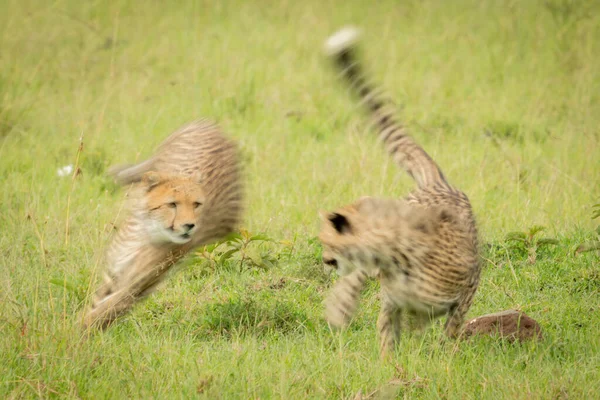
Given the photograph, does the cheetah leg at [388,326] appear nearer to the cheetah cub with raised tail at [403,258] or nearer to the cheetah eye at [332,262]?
the cheetah cub with raised tail at [403,258]

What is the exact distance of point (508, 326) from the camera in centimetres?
404

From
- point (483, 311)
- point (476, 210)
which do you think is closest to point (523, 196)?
point (476, 210)

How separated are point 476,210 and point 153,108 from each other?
3.19 m

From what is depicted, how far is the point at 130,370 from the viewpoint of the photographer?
3566mm

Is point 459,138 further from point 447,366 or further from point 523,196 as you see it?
point 447,366

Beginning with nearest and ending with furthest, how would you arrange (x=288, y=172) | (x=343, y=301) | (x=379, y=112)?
(x=343, y=301) → (x=379, y=112) → (x=288, y=172)

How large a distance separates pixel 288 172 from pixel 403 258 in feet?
9.62

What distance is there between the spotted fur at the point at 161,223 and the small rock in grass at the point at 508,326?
130 centimetres

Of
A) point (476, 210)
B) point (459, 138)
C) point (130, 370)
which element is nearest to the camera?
point (130, 370)

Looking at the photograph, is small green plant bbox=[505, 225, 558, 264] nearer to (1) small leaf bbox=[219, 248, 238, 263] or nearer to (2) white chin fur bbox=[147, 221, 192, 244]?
(1) small leaf bbox=[219, 248, 238, 263]

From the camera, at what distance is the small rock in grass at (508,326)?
4.00m

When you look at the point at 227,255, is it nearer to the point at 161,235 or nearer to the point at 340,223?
the point at 161,235

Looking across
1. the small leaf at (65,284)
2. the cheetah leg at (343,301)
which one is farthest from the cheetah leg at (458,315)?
the small leaf at (65,284)

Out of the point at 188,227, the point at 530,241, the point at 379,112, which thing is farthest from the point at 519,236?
the point at 188,227
